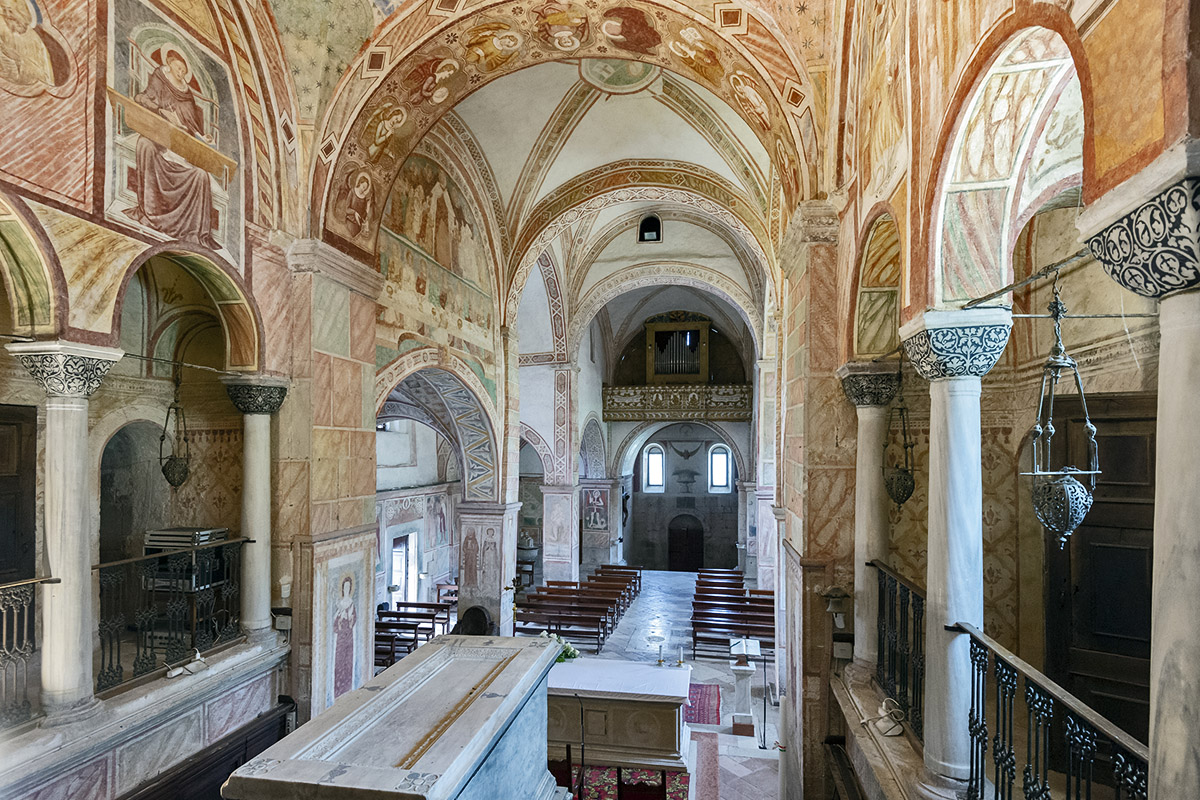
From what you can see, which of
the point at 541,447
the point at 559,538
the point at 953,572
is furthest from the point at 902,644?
the point at 559,538

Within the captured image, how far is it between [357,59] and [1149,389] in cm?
787

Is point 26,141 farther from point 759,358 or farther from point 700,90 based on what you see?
point 759,358

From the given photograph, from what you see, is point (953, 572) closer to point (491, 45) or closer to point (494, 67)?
point (491, 45)

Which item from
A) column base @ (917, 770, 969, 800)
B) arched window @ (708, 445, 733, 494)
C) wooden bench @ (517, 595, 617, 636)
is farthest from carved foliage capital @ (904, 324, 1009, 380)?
arched window @ (708, 445, 733, 494)

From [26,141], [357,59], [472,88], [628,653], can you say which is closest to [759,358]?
[628,653]

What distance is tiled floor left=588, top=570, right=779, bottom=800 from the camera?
822 cm

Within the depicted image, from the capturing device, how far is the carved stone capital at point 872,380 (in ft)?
19.0

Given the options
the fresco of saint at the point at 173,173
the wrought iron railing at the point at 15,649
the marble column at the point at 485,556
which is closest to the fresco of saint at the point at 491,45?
the fresco of saint at the point at 173,173

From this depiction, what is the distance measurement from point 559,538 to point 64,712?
46.0ft

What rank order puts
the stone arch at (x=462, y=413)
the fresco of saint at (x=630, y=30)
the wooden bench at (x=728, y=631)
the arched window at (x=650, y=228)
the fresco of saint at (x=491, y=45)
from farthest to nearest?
1. the arched window at (x=650, y=228)
2. the wooden bench at (x=728, y=631)
3. the stone arch at (x=462, y=413)
4. the fresco of saint at (x=491, y=45)
5. the fresco of saint at (x=630, y=30)

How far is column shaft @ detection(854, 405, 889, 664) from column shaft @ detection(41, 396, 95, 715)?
618 cm

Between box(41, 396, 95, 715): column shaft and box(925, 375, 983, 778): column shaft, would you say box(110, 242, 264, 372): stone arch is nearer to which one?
box(41, 396, 95, 715): column shaft

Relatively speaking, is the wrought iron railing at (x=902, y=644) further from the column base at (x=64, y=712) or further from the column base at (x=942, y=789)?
the column base at (x=64, y=712)

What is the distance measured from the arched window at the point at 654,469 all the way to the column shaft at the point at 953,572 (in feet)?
81.3
